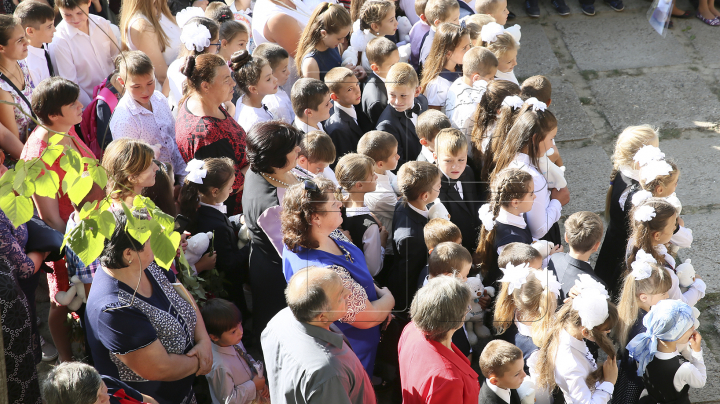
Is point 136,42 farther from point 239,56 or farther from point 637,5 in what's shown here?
point 637,5

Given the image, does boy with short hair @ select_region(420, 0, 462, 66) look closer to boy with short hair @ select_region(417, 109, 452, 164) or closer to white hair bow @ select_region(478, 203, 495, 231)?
boy with short hair @ select_region(417, 109, 452, 164)

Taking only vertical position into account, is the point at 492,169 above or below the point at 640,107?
above

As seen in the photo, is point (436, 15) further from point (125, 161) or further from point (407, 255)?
point (125, 161)

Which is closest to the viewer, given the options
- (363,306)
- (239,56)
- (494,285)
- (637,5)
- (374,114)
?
(363,306)

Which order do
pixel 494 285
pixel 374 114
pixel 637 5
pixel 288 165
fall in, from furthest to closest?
pixel 637 5 < pixel 374 114 < pixel 494 285 < pixel 288 165

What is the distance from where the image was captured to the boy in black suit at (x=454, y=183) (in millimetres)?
3289

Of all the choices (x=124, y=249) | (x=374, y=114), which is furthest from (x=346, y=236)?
(x=374, y=114)

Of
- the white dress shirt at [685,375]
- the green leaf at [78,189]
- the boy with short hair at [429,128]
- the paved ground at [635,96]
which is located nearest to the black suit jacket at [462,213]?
the boy with short hair at [429,128]

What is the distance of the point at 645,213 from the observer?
3117mm

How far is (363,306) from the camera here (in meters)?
2.57

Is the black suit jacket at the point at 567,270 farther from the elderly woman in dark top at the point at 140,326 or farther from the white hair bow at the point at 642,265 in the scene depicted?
the elderly woman in dark top at the point at 140,326

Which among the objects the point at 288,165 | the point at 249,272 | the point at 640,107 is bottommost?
the point at 640,107

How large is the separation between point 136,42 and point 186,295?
2.26 metres

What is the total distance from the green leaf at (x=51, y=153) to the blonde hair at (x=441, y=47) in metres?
2.99
